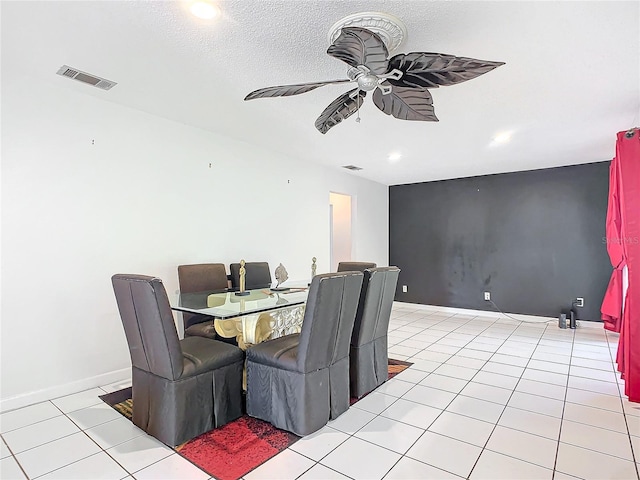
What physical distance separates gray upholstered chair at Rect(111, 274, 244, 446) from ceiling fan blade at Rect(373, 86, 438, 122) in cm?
172

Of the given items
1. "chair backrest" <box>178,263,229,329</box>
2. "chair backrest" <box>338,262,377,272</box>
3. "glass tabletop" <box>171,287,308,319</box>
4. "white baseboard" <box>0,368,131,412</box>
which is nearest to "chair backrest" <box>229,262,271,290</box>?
"chair backrest" <box>178,263,229,329</box>

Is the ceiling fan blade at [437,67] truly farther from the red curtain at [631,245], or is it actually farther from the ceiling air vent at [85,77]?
the ceiling air vent at [85,77]

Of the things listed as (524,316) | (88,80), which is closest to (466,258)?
(524,316)

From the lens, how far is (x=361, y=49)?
1674 mm

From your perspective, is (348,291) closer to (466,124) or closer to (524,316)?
(466,124)

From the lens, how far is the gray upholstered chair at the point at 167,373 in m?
2.04

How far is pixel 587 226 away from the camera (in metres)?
5.29

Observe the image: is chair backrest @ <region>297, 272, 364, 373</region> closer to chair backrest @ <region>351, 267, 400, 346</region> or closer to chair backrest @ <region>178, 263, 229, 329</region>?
chair backrest @ <region>351, 267, 400, 346</region>

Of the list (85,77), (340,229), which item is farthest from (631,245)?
(340,229)

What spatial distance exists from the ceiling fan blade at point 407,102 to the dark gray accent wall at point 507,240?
4294 millimetres

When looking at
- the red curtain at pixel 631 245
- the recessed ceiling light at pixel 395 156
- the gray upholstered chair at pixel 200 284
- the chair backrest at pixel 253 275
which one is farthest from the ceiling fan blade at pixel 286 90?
the recessed ceiling light at pixel 395 156

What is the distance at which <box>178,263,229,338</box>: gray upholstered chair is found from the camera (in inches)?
120

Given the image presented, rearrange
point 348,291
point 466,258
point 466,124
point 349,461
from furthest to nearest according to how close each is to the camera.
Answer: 1. point 466,258
2. point 466,124
3. point 348,291
4. point 349,461

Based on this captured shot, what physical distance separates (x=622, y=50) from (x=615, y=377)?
2.70 metres
